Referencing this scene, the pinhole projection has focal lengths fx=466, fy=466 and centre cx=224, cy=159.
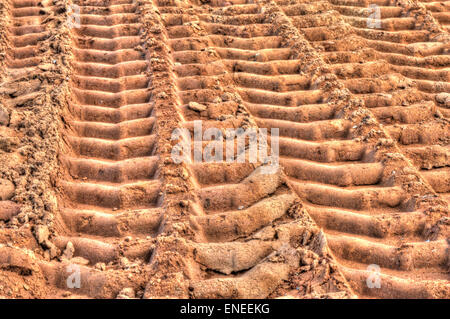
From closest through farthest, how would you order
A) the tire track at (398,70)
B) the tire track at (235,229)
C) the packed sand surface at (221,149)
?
the tire track at (235,229) → the packed sand surface at (221,149) → the tire track at (398,70)

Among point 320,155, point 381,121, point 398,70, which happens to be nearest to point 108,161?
point 320,155

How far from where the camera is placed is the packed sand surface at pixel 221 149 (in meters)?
2.36

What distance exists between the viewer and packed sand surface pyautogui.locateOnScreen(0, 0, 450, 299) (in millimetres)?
2363

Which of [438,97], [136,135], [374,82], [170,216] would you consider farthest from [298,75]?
[170,216]

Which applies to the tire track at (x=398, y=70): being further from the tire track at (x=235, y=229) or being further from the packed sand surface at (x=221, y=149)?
the tire track at (x=235, y=229)

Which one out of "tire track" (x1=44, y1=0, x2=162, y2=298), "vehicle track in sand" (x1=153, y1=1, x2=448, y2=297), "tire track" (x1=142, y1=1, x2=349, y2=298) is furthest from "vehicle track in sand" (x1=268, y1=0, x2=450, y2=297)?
"tire track" (x1=44, y1=0, x2=162, y2=298)

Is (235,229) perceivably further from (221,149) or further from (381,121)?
(381,121)

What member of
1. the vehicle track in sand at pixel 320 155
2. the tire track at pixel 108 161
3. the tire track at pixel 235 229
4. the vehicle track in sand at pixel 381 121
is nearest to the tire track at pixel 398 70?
the vehicle track in sand at pixel 381 121

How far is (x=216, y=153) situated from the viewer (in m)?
3.00

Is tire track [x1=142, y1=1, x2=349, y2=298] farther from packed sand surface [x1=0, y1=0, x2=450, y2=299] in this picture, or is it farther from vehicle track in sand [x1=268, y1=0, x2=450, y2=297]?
vehicle track in sand [x1=268, y1=0, x2=450, y2=297]

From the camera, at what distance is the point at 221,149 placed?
9.90 feet

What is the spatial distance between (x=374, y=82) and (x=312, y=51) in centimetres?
60

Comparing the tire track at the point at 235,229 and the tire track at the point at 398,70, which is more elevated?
the tire track at the point at 398,70

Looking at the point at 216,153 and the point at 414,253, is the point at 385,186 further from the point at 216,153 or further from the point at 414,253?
the point at 216,153
